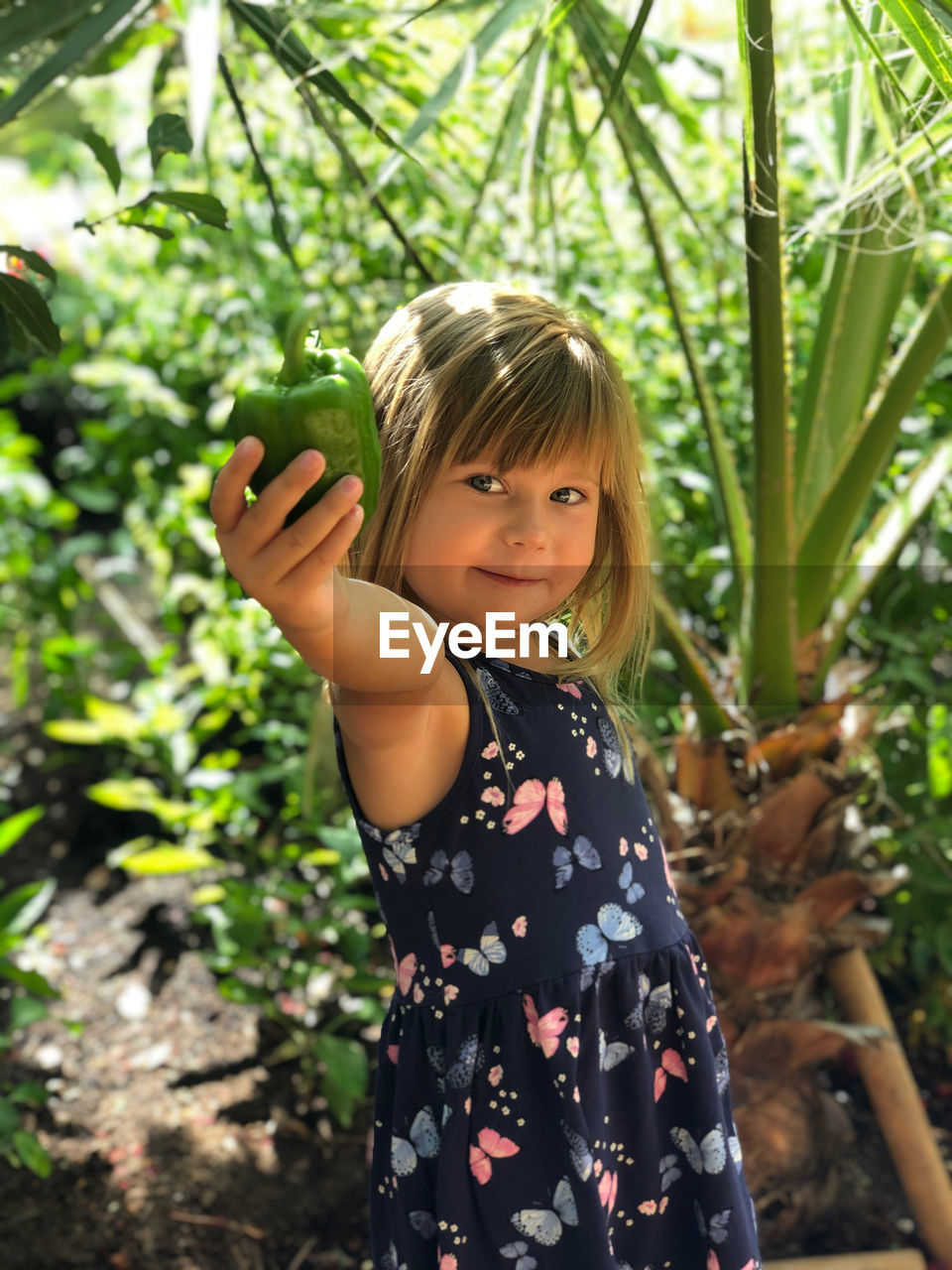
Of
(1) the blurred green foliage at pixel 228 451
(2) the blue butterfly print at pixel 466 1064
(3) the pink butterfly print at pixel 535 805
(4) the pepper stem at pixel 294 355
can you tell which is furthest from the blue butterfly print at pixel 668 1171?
(4) the pepper stem at pixel 294 355

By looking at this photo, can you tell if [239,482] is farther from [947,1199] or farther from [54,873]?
[54,873]

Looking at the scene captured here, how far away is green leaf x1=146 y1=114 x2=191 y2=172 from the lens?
0.99 m

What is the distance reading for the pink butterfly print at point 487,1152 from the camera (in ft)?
3.29

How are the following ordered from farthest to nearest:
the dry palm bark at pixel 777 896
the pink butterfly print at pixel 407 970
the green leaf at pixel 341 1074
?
the green leaf at pixel 341 1074 < the dry palm bark at pixel 777 896 < the pink butterfly print at pixel 407 970

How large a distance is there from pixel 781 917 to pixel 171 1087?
3.36ft

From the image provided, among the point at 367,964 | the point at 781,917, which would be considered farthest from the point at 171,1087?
the point at 781,917

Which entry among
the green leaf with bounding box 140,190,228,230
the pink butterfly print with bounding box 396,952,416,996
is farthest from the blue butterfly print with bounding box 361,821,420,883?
the green leaf with bounding box 140,190,228,230

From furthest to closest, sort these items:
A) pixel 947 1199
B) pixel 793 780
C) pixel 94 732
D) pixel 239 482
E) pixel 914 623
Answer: pixel 94 732 < pixel 914 623 < pixel 947 1199 < pixel 793 780 < pixel 239 482

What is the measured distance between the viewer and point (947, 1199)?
166 centimetres

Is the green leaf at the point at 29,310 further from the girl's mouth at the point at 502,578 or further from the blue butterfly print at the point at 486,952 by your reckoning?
the blue butterfly print at the point at 486,952

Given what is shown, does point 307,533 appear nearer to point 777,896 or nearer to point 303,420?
point 303,420

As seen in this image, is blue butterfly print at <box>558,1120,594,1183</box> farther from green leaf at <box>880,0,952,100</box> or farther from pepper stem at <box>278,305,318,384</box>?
green leaf at <box>880,0,952,100</box>

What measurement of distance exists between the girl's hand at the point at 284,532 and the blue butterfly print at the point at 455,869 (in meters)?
0.34

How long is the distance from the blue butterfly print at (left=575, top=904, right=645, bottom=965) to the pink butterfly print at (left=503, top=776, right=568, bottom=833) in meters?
0.09
